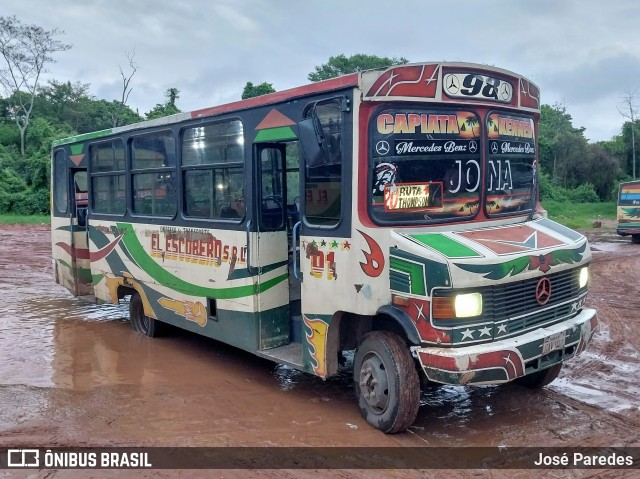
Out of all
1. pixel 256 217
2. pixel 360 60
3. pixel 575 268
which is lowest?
pixel 575 268

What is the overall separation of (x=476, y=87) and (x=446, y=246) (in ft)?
4.93

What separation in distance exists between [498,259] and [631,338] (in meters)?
4.59

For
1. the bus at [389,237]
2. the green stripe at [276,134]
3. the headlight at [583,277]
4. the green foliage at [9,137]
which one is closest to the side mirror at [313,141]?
the bus at [389,237]

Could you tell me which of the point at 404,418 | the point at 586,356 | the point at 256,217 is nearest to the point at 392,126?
the point at 256,217

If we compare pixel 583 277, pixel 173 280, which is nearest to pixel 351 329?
pixel 583 277

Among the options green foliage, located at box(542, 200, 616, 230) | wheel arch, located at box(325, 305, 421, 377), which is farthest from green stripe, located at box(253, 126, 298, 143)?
green foliage, located at box(542, 200, 616, 230)

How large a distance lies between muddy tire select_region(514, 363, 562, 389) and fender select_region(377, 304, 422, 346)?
74.2 inches

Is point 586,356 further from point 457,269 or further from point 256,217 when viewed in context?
point 256,217

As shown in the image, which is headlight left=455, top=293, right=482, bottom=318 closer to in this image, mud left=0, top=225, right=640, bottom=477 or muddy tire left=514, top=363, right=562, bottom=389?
mud left=0, top=225, right=640, bottom=477

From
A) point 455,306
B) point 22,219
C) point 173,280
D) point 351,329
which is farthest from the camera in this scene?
point 22,219

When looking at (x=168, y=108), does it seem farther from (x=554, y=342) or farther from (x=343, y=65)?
(x=554, y=342)

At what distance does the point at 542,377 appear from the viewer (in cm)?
605

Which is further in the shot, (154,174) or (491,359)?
(154,174)

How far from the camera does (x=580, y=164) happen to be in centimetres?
4053
